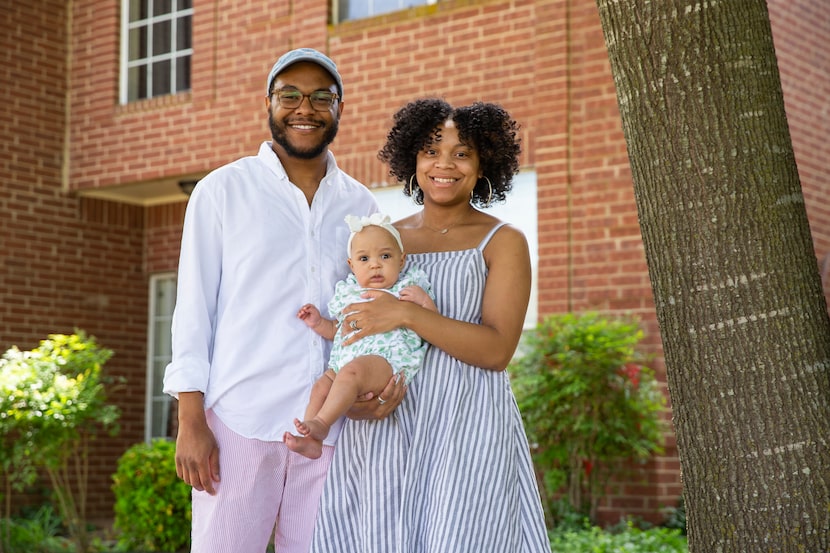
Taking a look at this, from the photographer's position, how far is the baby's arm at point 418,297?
3.18m

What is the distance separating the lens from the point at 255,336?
3305 millimetres

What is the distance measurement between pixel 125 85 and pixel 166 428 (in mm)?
3442

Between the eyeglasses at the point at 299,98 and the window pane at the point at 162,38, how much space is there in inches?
315

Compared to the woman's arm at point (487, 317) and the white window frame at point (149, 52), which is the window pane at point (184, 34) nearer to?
the white window frame at point (149, 52)

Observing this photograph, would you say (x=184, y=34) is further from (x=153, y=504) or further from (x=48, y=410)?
(x=153, y=504)

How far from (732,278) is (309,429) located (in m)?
1.24

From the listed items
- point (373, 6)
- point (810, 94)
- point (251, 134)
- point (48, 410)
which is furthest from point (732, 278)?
point (251, 134)

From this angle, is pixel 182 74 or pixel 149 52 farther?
pixel 149 52

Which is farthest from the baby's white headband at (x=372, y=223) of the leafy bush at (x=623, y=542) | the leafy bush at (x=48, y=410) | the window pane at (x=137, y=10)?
the window pane at (x=137, y=10)

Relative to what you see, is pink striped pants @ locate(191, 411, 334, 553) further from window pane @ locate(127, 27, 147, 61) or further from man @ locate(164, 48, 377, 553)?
window pane @ locate(127, 27, 147, 61)

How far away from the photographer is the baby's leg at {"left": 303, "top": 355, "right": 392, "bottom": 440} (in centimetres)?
307

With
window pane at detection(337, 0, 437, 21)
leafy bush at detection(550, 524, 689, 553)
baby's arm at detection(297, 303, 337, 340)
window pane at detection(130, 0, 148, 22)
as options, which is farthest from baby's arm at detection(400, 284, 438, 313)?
window pane at detection(130, 0, 148, 22)

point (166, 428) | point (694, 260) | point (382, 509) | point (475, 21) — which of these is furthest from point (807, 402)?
point (166, 428)

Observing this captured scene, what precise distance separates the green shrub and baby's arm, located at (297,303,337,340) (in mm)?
5009
